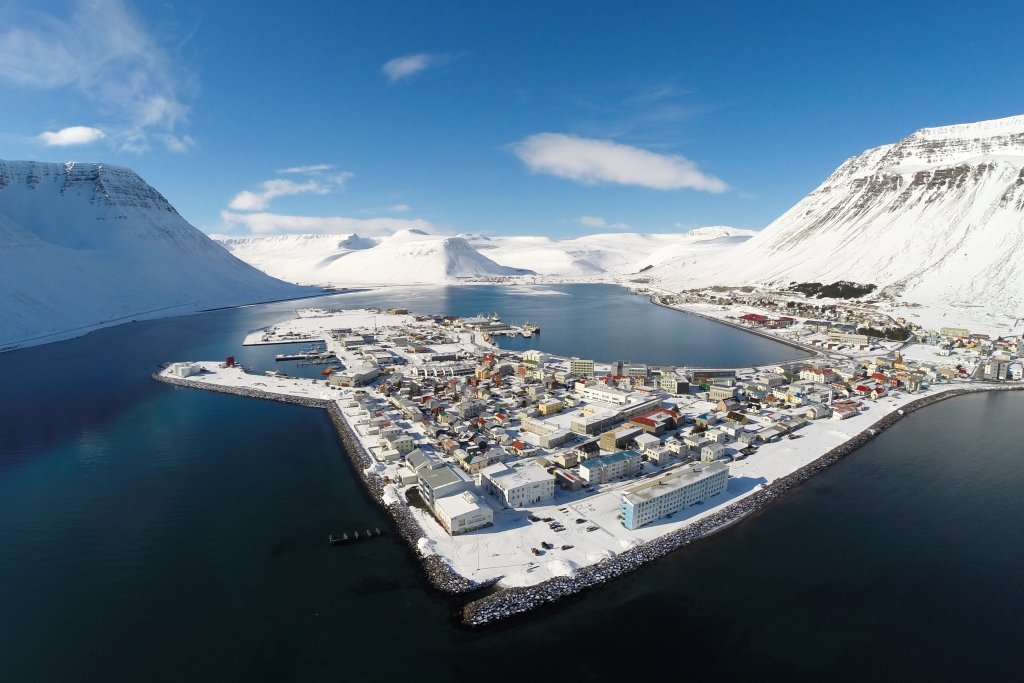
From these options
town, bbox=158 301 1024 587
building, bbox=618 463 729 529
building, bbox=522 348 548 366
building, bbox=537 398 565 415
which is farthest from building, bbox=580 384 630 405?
building, bbox=522 348 548 366

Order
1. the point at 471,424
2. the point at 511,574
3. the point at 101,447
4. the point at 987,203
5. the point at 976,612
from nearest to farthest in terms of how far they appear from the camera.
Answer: the point at 976,612 → the point at 511,574 → the point at 101,447 → the point at 471,424 → the point at 987,203

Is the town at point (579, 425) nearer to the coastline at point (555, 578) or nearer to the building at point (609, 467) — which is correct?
the building at point (609, 467)

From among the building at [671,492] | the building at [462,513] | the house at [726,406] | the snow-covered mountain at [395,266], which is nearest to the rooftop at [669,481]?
the building at [671,492]

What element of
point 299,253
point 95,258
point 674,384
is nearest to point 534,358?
point 674,384

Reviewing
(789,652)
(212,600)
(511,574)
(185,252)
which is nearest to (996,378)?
(789,652)

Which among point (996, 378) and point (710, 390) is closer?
point (710, 390)

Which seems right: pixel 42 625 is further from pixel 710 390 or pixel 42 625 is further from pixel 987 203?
pixel 987 203

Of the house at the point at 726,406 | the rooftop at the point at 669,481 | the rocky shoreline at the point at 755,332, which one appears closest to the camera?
the rooftop at the point at 669,481

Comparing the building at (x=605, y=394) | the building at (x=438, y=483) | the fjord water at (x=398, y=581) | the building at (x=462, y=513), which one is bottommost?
the fjord water at (x=398, y=581)
